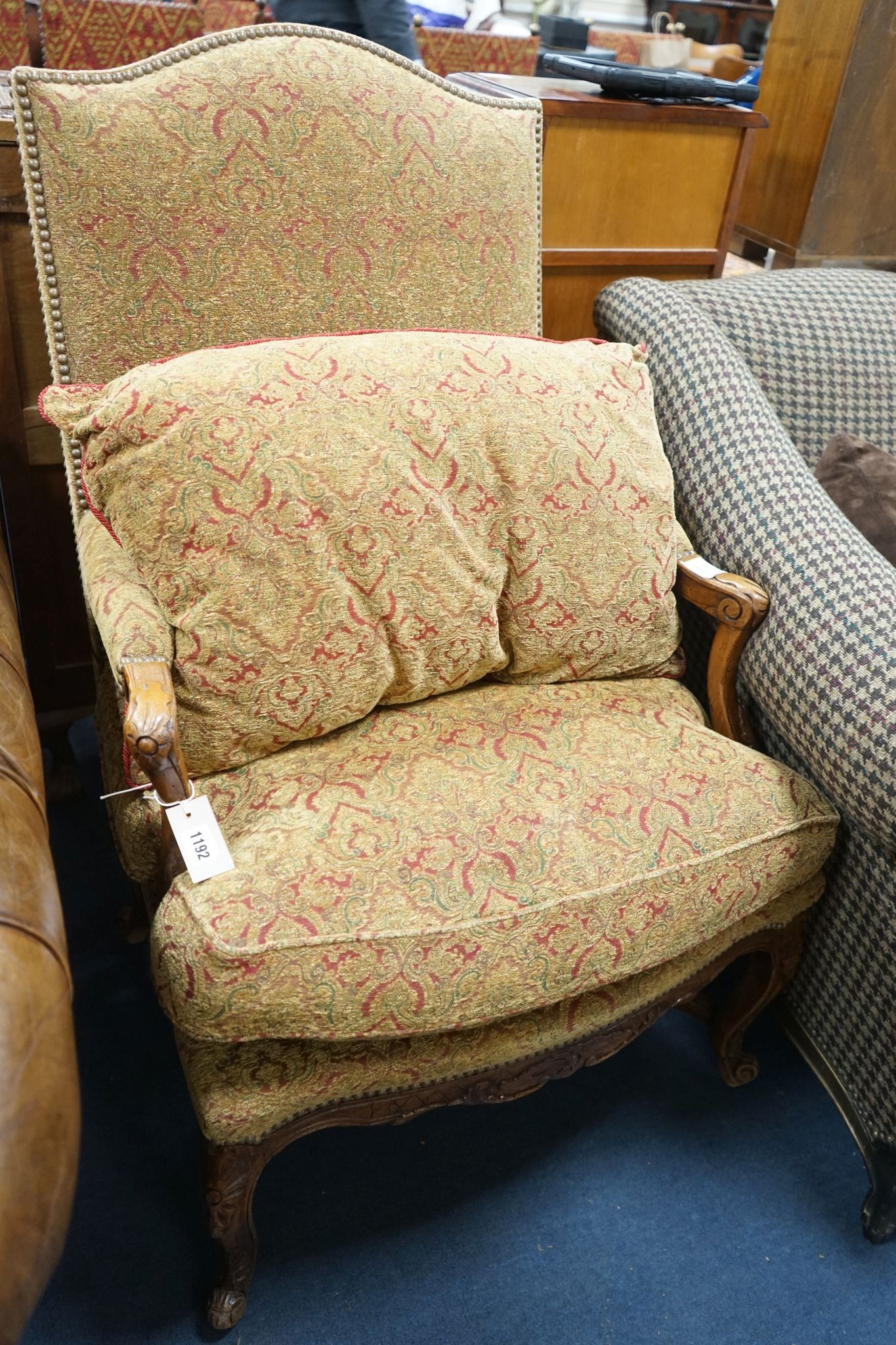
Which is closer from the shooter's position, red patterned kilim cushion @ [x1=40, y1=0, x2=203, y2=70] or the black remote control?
the black remote control

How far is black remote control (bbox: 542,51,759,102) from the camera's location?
4.85ft

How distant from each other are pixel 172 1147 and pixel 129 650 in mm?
606

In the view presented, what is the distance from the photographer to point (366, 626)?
96 centimetres

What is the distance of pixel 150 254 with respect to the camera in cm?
106

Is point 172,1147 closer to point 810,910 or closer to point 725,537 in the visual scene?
point 810,910

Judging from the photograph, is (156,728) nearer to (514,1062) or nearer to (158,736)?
(158,736)

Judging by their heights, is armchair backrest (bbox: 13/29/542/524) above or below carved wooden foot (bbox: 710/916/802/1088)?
above

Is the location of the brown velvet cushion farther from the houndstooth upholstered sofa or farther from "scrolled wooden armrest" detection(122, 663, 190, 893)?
"scrolled wooden armrest" detection(122, 663, 190, 893)

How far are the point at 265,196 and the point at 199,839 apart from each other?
73 centimetres

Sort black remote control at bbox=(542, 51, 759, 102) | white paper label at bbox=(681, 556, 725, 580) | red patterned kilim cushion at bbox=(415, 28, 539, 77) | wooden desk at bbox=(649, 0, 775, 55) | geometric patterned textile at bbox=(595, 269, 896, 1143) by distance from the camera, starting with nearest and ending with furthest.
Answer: geometric patterned textile at bbox=(595, 269, 896, 1143) → white paper label at bbox=(681, 556, 725, 580) → black remote control at bbox=(542, 51, 759, 102) → red patterned kilim cushion at bbox=(415, 28, 539, 77) → wooden desk at bbox=(649, 0, 775, 55)

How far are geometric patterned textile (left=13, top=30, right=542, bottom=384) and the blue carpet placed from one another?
0.85 meters

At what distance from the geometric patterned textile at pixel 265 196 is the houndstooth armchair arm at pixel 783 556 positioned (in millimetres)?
259

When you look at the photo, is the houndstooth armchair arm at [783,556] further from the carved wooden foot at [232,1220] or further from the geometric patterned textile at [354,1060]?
the carved wooden foot at [232,1220]

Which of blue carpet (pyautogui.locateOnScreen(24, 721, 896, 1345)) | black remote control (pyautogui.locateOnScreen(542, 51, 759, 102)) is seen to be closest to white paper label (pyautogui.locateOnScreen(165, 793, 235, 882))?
blue carpet (pyautogui.locateOnScreen(24, 721, 896, 1345))
